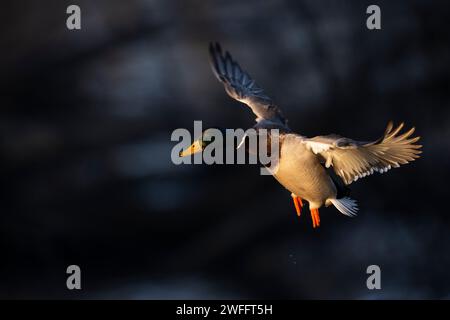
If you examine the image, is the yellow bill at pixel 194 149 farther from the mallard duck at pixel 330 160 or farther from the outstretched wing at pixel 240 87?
A: the outstretched wing at pixel 240 87

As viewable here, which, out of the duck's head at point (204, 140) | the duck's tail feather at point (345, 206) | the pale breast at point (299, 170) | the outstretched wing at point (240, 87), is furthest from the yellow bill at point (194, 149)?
the duck's tail feather at point (345, 206)

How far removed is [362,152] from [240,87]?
556 millimetres

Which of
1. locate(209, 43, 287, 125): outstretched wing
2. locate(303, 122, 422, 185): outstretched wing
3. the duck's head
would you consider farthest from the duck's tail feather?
the duck's head

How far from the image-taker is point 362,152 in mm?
1986

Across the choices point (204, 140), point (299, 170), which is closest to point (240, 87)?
point (204, 140)

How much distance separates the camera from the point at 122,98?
3.42m

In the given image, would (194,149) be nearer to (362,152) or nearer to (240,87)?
(240,87)

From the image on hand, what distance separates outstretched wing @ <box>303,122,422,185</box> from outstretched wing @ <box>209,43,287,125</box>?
30 cm

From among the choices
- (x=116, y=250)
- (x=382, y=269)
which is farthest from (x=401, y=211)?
(x=116, y=250)

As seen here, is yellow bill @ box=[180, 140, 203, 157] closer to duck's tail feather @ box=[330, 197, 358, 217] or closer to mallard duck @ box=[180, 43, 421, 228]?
mallard duck @ box=[180, 43, 421, 228]

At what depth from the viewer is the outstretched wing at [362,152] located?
1.89 metres

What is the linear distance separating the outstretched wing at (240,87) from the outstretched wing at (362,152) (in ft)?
0.98

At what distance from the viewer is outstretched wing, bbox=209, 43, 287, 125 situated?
2.30 metres

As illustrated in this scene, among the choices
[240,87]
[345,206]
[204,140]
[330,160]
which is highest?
[240,87]
